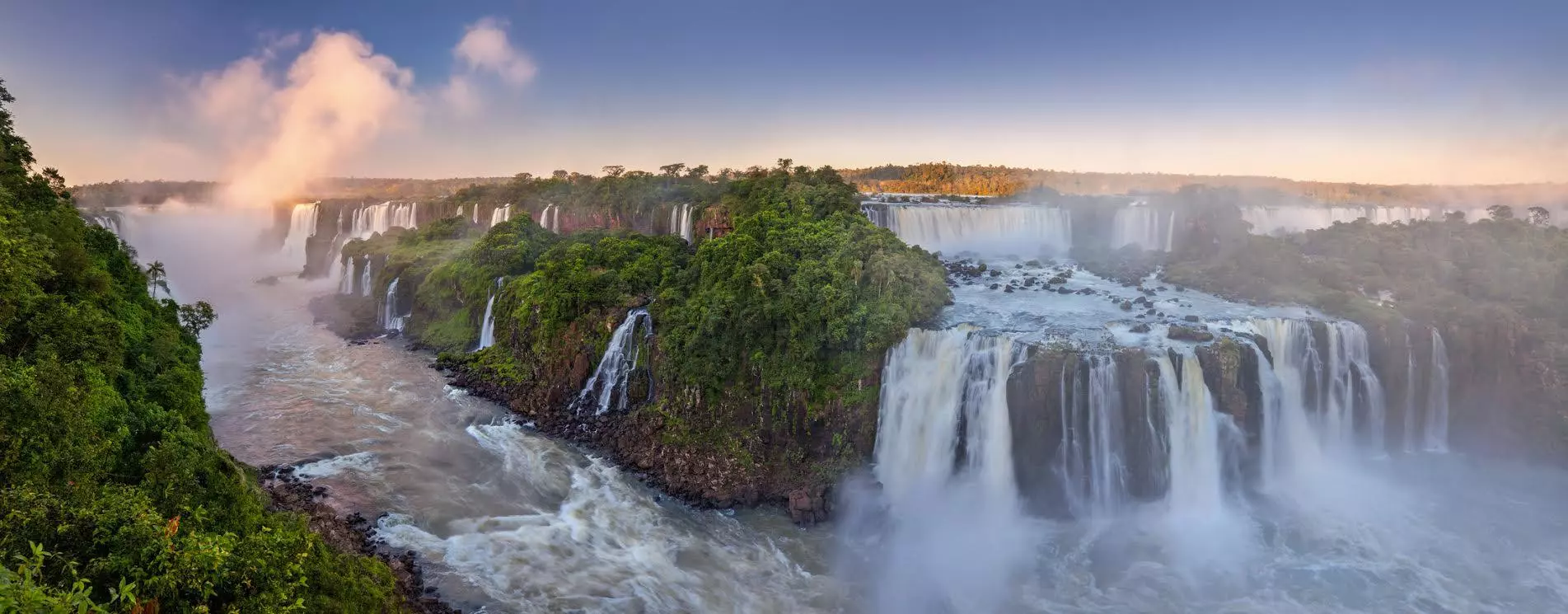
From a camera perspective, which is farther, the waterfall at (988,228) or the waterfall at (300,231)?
the waterfall at (300,231)

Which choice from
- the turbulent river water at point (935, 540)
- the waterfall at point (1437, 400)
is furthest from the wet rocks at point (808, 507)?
the waterfall at point (1437, 400)

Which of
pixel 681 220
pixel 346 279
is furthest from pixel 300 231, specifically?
pixel 681 220

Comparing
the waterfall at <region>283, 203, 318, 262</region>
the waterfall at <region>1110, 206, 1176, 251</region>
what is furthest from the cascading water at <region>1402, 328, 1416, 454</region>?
the waterfall at <region>283, 203, 318, 262</region>

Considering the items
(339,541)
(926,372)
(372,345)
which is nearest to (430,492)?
(339,541)

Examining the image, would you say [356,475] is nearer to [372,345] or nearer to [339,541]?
[339,541]

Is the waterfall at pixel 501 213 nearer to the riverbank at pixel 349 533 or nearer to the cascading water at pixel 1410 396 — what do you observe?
the riverbank at pixel 349 533

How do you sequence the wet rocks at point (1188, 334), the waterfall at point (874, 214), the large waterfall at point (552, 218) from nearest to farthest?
the wet rocks at point (1188, 334), the waterfall at point (874, 214), the large waterfall at point (552, 218)

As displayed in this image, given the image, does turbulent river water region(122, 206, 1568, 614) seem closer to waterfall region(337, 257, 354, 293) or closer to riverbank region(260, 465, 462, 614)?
riverbank region(260, 465, 462, 614)
